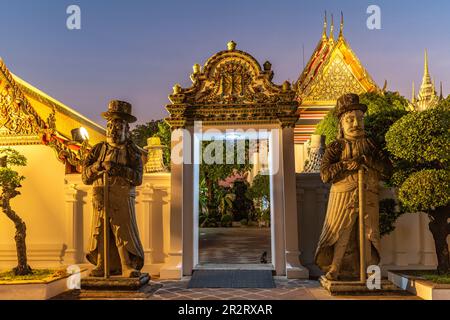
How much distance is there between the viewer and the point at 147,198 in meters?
7.24

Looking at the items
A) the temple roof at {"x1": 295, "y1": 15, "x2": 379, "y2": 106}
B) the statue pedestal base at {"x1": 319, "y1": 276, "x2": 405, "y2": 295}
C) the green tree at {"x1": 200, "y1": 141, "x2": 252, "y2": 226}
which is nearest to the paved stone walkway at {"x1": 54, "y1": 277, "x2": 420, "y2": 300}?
the statue pedestal base at {"x1": 319, "y1": 276, "x2": 405, "y2": 295}

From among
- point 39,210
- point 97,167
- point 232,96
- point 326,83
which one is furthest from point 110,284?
point 326,83

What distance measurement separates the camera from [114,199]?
556 centimetres

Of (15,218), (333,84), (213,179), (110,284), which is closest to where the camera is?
(110,284)

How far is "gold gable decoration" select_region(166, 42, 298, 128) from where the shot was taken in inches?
268

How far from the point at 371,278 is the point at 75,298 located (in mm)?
3805

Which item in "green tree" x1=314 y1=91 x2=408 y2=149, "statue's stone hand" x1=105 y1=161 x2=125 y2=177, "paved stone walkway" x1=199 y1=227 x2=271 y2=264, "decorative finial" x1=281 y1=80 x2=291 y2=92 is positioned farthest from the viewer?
"paved stone walkway" x1=199 y1=227 x2=271 y2=264

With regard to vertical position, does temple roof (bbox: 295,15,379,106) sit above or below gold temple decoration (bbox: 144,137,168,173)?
above

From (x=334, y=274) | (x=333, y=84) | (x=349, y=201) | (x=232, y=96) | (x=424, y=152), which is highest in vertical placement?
(x=333, y=84)

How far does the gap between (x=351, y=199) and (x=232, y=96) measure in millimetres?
2749

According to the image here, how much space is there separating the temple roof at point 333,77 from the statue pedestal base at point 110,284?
37.1 feet

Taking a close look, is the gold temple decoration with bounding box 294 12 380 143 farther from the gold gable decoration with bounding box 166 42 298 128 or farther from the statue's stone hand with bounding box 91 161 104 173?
the statue's stone hand with bounding box 91 161 104 173

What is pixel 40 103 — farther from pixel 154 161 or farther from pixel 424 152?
pixel 424 152
